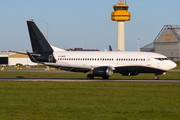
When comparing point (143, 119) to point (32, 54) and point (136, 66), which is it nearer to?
point (136, 66)

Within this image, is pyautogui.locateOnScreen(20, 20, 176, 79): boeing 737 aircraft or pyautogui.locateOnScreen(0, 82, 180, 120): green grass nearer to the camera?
pyautogui.locateOnScreen(0, 82, 180, 120): green grass

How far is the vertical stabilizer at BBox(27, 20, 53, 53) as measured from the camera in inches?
1891

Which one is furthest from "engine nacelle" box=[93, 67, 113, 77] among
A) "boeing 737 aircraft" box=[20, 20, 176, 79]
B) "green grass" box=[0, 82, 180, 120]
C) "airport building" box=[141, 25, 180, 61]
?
"airport building" box=[141, 25, 180, 61]

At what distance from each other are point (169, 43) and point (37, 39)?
98417mm

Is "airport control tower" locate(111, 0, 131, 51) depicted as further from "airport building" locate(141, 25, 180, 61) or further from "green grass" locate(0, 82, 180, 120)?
"green grass" locate(0, 82, 180, 120)

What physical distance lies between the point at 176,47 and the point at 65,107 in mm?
122757

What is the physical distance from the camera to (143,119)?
594 inches

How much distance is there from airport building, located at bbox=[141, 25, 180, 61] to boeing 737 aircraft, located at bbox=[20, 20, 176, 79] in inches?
3692

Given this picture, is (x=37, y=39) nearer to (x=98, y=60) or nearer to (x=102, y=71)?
(x=98, y=60)

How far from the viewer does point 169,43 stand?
13588 cm

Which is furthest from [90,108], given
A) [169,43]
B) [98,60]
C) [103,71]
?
[169,43]

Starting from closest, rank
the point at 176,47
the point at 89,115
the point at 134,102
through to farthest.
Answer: the point at 89,115 < the point at 134,102 < the point at 176,47

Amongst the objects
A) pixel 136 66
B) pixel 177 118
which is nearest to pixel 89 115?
pixel 177 118

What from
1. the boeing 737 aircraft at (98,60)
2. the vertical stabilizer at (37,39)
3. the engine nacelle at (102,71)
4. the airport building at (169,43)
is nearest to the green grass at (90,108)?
the engine nacelle at (102,71)
